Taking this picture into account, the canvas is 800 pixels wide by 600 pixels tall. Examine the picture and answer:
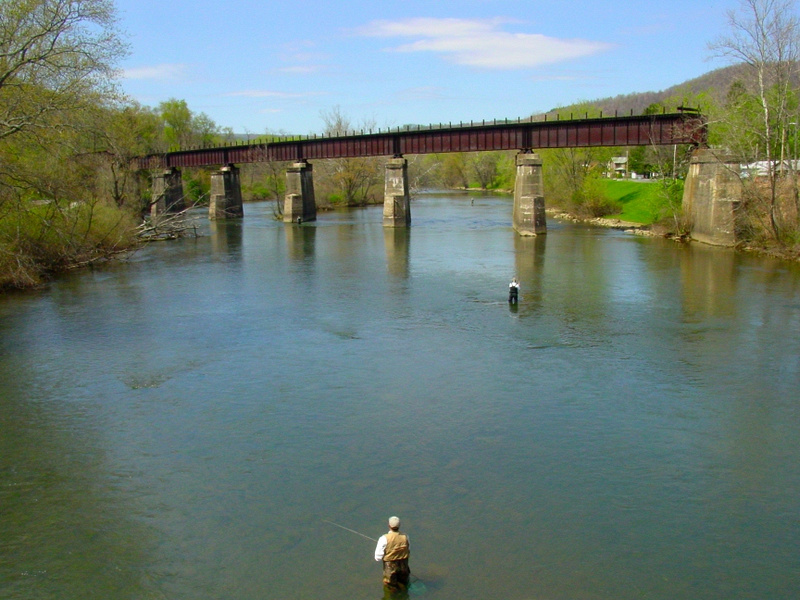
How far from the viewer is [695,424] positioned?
1714 centimetres

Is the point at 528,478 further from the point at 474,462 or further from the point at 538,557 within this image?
the point at 538,557

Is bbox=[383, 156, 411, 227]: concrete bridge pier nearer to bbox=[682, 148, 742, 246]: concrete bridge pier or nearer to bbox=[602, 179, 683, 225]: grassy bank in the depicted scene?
bbox=[602, 179, 683, 225]: grassy bank

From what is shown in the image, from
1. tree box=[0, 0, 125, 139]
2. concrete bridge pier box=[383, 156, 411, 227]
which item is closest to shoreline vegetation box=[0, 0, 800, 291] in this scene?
tree box=[0, 0, 125, 139]

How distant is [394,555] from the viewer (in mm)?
10773

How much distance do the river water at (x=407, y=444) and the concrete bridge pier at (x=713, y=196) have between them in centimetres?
1467

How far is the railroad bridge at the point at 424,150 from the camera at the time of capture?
2016 inches

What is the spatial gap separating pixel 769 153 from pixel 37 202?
→ 43.0m

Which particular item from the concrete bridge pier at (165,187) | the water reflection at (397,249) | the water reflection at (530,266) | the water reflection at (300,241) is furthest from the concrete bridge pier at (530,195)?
the concrete bridge pier at (165,187)

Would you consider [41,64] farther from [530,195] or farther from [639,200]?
[639,200]

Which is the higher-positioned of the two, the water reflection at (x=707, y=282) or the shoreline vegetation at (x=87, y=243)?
the shoreline vegetation at (x=87, y=243)

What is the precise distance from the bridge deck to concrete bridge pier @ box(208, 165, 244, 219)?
57.5 inches

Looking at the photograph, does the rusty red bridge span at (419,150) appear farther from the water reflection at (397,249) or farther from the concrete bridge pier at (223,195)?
the water reflection at (397,249)

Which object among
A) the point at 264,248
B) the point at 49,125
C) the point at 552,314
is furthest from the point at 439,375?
the point at 264,248

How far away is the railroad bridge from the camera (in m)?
51.2
